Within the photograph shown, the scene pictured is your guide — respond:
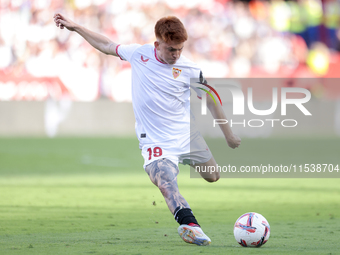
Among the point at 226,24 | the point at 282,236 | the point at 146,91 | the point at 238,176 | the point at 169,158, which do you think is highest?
the point at 226,24

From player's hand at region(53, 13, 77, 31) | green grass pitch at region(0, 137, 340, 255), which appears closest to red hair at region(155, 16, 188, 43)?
player's hand at region(53, 13, 77, 31)

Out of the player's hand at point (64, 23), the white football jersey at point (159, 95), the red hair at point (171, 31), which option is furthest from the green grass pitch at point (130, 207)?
the player's hand at point (64, 23)

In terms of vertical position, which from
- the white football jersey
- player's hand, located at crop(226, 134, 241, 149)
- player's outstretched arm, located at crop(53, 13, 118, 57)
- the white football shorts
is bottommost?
the white football shorts

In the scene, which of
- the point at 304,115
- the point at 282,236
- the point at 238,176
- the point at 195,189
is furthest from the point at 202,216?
the point at 304,115

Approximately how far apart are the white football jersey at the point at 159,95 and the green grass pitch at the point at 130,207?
113cm

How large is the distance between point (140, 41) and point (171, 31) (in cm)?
1863

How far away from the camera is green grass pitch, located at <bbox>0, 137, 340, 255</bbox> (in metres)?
5.59

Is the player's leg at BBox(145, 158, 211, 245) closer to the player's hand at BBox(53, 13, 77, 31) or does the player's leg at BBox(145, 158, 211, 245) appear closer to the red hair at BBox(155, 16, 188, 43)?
the red hair at BBox(155, 16, 188, 43)

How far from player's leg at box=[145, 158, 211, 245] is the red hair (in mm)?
1249

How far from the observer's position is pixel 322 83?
23.7 meters

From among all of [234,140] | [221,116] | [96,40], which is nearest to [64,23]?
[96,40]

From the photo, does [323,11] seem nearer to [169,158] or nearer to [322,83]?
[322,83]

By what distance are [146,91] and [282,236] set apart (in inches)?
85.5

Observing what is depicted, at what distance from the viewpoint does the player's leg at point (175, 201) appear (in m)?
5.37
